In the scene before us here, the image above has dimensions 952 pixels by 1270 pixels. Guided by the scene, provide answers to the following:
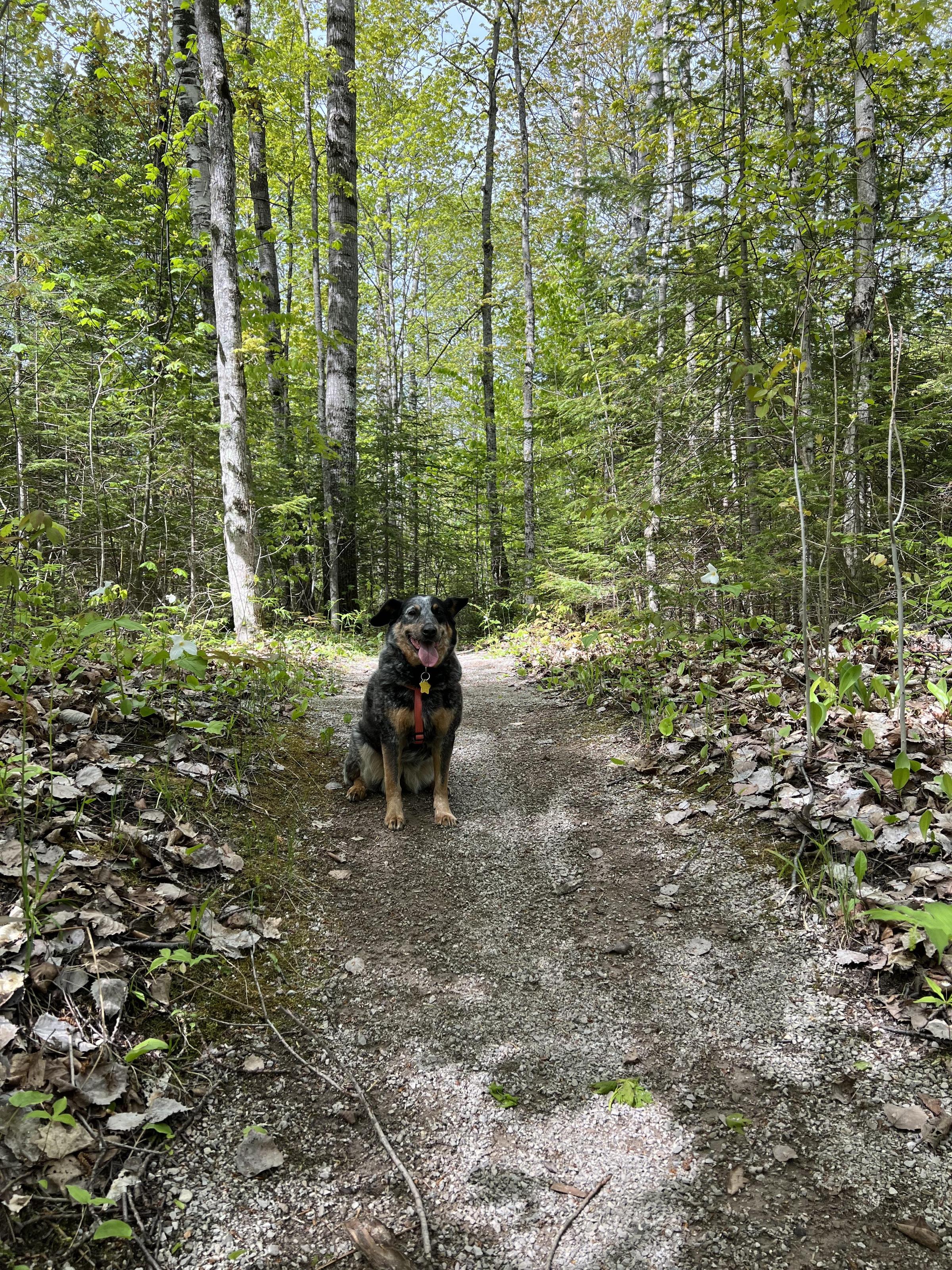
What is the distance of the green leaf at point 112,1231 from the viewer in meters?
1.53

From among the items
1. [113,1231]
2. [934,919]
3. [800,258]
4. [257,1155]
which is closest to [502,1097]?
[257,1155]

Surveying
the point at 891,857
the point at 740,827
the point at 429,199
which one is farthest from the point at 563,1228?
the point at 429,199

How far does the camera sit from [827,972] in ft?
8.68

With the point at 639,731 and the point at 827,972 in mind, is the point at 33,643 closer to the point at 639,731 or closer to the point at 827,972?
the point at 639,731

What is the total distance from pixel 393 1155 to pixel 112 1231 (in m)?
0.85

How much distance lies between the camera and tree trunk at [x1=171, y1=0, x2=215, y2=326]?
29.3 ft

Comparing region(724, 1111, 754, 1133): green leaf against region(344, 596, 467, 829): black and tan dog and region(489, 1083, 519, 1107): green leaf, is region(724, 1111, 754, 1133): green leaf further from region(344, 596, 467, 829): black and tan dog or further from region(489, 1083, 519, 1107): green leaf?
region(344, 596, 467, 829): black and tan dog

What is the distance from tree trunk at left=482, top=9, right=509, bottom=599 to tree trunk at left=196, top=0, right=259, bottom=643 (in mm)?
8194

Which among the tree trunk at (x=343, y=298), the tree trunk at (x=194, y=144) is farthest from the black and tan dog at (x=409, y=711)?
the tree trunk at (x=343, y=298)

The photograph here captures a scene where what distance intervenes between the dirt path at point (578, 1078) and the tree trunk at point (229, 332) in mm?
4963

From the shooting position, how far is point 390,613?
15.8 feet

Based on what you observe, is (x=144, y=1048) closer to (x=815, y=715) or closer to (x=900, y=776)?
(x=900, y=776)

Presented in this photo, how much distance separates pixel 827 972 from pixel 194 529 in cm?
1032

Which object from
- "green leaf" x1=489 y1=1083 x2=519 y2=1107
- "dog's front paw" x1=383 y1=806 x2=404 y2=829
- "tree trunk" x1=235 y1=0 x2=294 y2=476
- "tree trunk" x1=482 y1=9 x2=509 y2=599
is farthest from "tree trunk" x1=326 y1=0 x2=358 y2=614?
"green leaf" x1=489 y1=1083 x2=519 y2=1107
